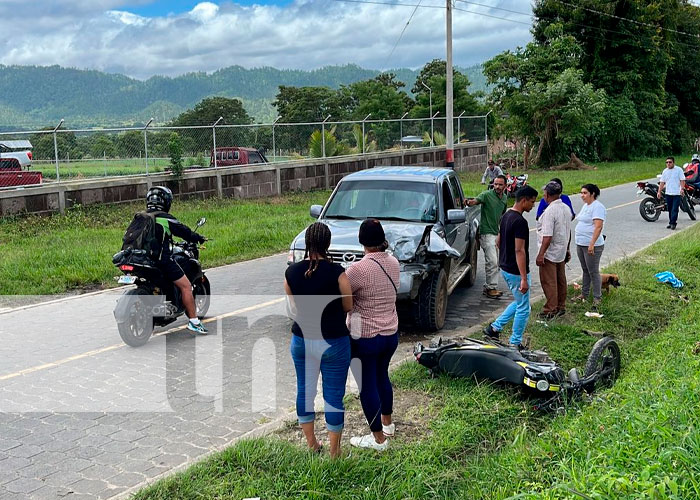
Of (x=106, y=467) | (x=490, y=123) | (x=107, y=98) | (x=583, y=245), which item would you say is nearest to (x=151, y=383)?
(x=106, y=467)

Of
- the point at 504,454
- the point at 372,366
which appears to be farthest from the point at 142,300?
the point at 504,454

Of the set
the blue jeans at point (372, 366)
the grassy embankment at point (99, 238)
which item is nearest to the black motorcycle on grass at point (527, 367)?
the blue jeans at point (372, 366)

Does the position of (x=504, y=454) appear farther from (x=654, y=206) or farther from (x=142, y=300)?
(x=654, y=206)

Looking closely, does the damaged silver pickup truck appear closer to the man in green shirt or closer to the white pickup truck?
the man in green shirt

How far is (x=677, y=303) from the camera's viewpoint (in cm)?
1005

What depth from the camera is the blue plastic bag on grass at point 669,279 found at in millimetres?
10875

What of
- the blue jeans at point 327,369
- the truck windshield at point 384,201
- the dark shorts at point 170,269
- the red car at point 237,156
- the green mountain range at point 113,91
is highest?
the green mountain range at point 113,91

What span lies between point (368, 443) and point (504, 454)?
98 centimetres

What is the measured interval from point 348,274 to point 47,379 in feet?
12.2

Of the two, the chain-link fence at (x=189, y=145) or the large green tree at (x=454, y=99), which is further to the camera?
the large green tree at (x=454, y=99)

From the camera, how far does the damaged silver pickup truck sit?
8.46 meters

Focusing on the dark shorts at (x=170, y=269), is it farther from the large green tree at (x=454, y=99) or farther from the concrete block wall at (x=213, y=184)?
the large green tree at (x=454, y=99)

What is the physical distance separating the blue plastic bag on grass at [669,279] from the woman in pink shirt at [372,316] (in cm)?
714

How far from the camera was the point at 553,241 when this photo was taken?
8.77m
